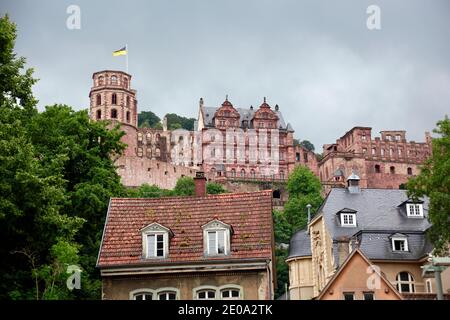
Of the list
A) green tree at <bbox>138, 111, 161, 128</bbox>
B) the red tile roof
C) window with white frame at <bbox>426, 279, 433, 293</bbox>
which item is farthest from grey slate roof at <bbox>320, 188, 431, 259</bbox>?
green tree at <bbox>138, 111, 161, 128</bbox>

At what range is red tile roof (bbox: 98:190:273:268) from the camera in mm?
30719

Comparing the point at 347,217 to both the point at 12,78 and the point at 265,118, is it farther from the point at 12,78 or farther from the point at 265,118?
the point at 265,118

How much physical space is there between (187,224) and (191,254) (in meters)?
1.79

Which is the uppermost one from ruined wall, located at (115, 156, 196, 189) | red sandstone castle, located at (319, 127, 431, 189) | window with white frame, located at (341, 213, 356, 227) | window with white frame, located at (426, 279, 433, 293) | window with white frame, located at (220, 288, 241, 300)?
red sandstone castle, located at (319, 127, 431, 189)

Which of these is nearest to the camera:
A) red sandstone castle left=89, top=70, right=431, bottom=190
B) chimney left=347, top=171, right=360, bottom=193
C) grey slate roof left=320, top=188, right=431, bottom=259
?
grey slate roof left=320, top=188, right=431, bottom=259

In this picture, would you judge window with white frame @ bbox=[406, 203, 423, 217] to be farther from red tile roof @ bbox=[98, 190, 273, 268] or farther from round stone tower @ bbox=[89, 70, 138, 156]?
round stone tower @ bbox=[89, 70, 138, 156]

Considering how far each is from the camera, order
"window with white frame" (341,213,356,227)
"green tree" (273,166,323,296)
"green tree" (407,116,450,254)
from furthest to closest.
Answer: "green tree" (273,166,323,296), "window with white frame" (341,213,356,227), "green tree" (407,116,450,254)

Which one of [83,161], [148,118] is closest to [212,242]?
[83,161]

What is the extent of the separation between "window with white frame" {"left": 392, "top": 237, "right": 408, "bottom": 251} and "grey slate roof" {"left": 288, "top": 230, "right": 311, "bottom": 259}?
987cm

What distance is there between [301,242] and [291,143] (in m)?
75.6

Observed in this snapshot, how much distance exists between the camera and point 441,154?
126 ft

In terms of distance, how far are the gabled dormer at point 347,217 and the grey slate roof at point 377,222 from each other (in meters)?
0.23

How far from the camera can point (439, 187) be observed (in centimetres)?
3759
